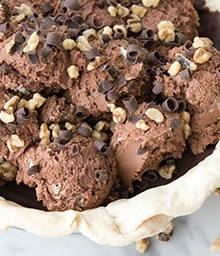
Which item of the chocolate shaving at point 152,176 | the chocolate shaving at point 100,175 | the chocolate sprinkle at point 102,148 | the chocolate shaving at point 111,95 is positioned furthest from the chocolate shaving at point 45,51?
the chocolate shaving at point 152,176

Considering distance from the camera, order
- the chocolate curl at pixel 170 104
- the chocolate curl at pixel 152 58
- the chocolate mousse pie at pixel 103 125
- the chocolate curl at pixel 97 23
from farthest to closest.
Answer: the chocolate curl at pixel 97 23, the chocolate curl at pixel 152 58, the chocolate curl at pixel 170 104, the chocolate mousse pie at pixel 103 125

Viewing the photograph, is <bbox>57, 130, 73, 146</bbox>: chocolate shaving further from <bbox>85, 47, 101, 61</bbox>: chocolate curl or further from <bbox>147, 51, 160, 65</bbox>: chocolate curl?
<bbox>147, 51, 160, 65</bbox>: chocolate curl

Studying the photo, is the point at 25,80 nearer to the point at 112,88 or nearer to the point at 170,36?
the point at 112,88

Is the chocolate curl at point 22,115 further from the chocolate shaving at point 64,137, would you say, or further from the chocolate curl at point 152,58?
the chocolate curl at point 152,58

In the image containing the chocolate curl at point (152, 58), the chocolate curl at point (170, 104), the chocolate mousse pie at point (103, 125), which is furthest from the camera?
the chocolate curl at point (152, 58)

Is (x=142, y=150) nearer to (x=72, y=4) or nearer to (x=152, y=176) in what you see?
(x=152, y=176)

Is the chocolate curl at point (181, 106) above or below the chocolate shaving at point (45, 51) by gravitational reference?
below

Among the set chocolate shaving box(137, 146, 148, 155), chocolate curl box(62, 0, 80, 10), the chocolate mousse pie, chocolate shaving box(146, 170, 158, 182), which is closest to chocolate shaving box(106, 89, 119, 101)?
the chocolate mousse pie

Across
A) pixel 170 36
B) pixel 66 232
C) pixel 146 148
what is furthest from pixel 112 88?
pixel 66 232
